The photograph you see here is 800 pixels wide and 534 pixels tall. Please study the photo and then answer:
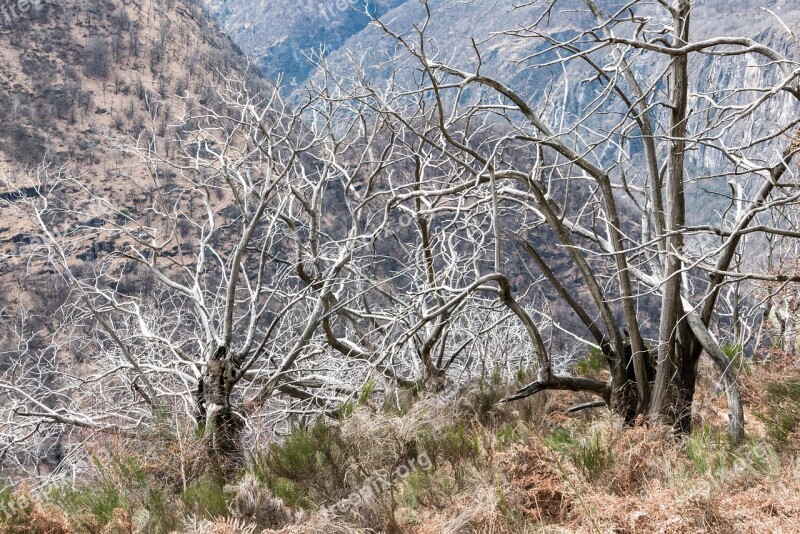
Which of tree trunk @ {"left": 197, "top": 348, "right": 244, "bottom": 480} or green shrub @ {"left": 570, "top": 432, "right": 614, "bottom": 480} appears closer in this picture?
green shrub @ {"left": 570, "top": 432, "right": 614, "bottom": 480}

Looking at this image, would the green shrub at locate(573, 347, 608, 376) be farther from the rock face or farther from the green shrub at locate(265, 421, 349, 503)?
the rock face

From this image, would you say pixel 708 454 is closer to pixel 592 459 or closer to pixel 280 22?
pixel 592 459

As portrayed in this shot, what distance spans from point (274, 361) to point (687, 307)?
5.67m

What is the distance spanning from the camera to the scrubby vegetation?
2729 millimetres

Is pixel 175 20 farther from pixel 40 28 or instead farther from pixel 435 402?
pixel 435 402

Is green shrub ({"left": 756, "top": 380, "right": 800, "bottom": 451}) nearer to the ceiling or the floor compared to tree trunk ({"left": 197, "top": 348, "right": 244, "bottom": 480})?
nearer to the floor

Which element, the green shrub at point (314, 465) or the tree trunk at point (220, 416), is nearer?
the green shrub at point (314, 465)

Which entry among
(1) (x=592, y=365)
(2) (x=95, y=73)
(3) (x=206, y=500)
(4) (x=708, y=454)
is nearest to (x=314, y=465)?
(3) (x=206, y=500)

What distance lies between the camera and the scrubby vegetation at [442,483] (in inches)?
107

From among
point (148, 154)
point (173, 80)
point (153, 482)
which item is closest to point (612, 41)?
point (153, 482)

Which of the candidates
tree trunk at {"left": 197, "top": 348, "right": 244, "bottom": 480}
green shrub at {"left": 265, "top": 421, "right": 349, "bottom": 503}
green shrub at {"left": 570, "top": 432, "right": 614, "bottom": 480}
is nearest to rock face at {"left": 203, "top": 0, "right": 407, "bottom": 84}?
tree trunk at {"left": 197, "top": 348, "right": 244, "bottom": 480}

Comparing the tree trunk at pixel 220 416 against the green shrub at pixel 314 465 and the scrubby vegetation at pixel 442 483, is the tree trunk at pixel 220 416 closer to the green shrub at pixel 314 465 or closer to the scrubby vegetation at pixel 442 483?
the scrubby vegetation at pixel 442 483

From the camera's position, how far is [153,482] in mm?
3768

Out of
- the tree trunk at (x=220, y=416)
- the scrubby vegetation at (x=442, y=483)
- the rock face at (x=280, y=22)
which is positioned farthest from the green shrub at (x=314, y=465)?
the rock face at (x=280, y=22)
